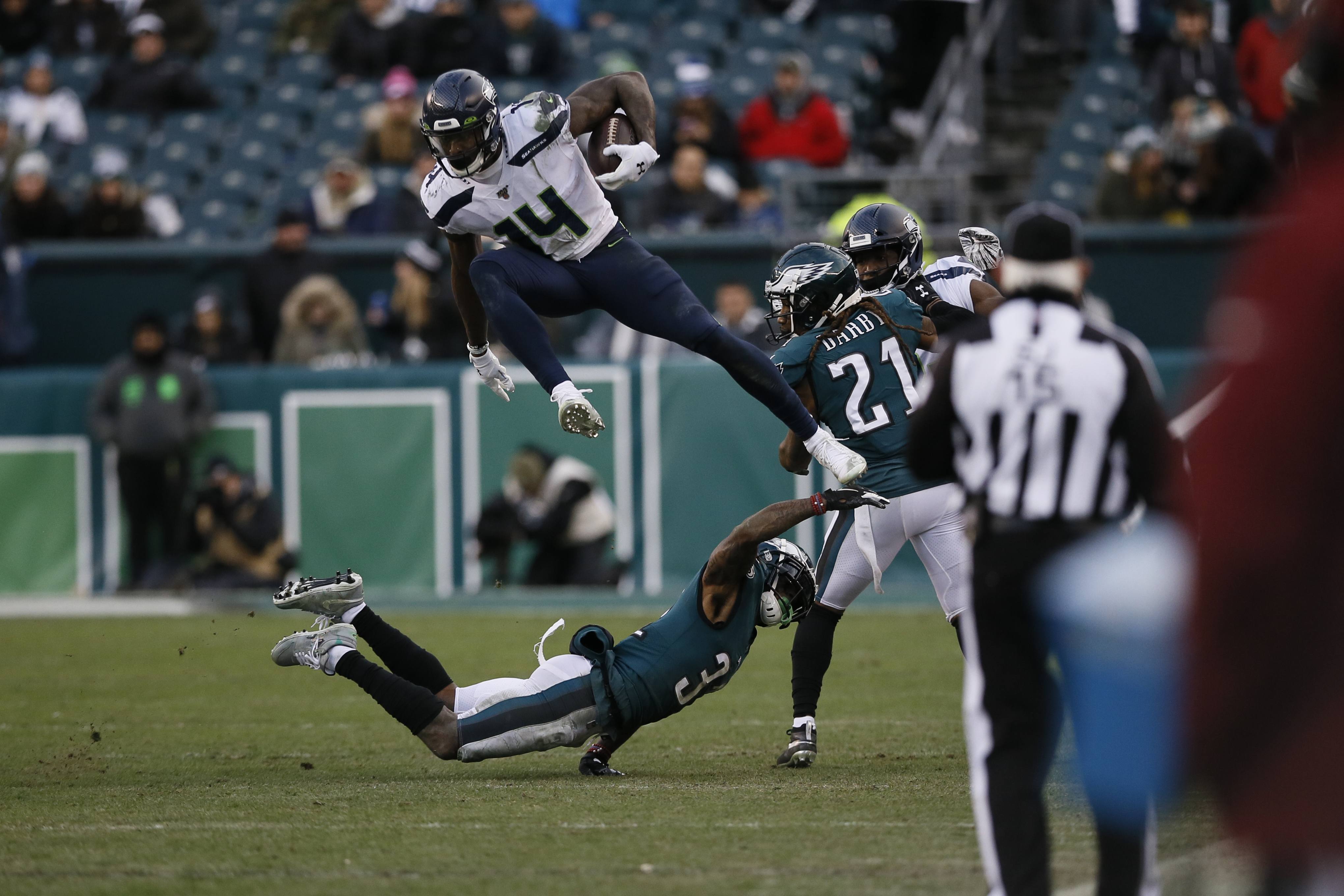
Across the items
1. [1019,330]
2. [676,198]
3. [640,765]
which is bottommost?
[640,765]

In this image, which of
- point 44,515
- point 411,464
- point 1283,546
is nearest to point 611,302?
point 1283,546

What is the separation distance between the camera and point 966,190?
1409 centimetres

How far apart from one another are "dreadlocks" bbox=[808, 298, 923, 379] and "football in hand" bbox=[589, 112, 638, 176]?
1078 millimetres

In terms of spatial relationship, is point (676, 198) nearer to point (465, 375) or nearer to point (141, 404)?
point (465, 375)

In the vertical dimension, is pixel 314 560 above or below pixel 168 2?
below

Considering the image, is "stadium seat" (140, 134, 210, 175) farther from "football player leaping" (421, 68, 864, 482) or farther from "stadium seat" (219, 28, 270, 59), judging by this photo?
"football player leaping" (421, 68, 864, 482)

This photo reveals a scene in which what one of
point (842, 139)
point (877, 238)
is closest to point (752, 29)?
point (842, 139)

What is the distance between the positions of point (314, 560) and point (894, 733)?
7245 mm

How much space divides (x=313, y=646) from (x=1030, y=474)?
356cm

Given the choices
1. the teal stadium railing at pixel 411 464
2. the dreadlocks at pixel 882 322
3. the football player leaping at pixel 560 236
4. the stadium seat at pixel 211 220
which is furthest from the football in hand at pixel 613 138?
the stadium seat at pixel 211 220

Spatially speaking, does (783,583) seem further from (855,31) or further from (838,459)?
(855,31)

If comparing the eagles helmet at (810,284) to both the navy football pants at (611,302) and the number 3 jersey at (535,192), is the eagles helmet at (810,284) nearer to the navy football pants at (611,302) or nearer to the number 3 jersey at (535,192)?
the navy football pants at (611,302)

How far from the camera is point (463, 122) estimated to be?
693cm

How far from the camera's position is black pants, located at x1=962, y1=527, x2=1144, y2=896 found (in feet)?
12.8
